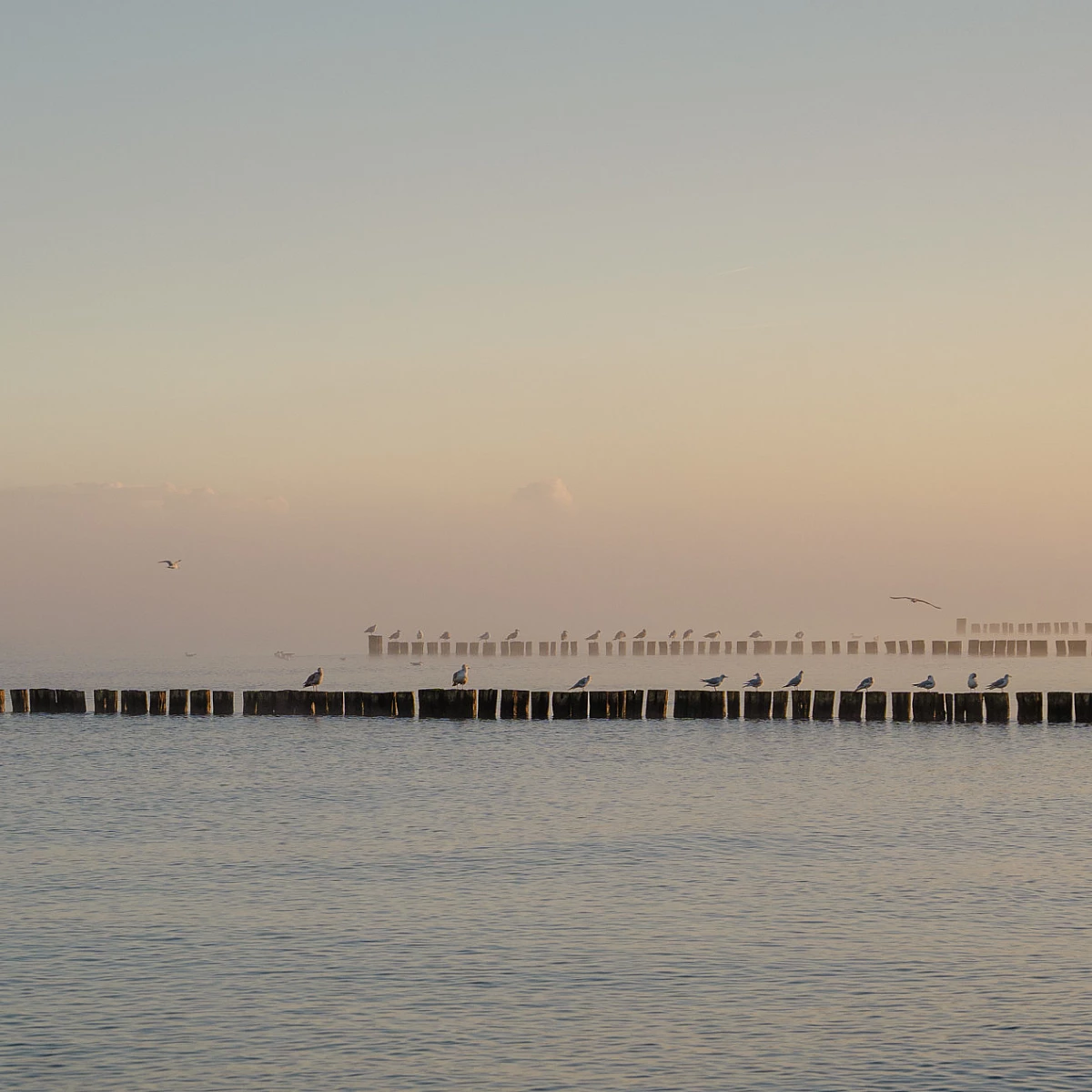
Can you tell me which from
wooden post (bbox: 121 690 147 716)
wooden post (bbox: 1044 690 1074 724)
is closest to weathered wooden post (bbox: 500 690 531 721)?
wooden post (bbox: 121 690 147 716)

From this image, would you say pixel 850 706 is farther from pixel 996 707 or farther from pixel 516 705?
pixel 516 705

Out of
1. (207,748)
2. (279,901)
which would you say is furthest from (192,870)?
(207,748)

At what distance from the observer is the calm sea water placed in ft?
39.6

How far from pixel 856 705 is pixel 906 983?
1337 inches

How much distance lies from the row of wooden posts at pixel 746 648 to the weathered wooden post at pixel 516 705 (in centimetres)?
8526

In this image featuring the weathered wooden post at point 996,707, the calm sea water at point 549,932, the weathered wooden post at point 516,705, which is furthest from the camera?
the weathered wooden post at point 516,705

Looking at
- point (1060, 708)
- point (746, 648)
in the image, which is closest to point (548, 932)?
point (1060, 708)

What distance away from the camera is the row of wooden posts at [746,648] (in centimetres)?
13788

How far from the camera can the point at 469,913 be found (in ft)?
58.3

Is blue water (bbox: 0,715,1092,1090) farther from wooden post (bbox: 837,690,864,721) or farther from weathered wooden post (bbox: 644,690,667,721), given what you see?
weathered wooden post (bbox: 644,690,667,721)

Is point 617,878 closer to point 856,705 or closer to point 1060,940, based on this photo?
point 1060,940

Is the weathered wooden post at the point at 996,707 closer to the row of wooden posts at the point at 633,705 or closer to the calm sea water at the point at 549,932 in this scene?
the row of wooden posts at the point at 633,705

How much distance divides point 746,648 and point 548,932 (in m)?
142

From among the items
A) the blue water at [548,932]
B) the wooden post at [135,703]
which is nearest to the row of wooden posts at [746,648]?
the wooden post at [135,703]
